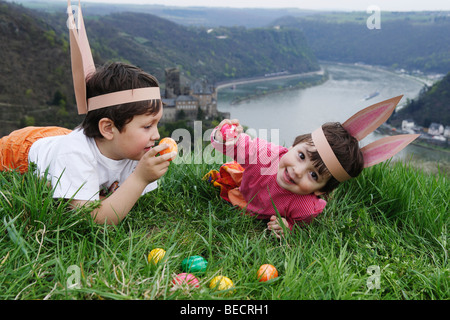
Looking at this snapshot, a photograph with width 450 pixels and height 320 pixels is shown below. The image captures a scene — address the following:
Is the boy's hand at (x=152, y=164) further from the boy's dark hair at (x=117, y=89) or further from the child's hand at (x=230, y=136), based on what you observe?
the child's hand at (x=230, y=136)

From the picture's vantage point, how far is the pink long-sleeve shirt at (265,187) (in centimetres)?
248

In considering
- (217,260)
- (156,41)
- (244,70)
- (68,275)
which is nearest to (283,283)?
(217,260)

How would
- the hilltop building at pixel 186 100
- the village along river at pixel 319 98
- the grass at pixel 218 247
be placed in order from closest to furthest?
the grass at pixel 218 247
the hilltop building at pixel 186 100
the village along river at pixel 319 98

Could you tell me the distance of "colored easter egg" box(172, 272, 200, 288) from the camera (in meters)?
1.67

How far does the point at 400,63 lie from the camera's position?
71000 mm

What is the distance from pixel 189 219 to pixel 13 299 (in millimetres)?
1161

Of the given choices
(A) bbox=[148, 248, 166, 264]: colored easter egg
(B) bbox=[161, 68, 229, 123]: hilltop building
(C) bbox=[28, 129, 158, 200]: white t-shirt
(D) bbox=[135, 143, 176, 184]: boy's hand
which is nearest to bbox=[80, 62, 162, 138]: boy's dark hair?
(C) bbox=[28, 129, 158, 200]: white t-shirt

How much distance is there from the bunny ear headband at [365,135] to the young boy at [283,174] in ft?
0.15

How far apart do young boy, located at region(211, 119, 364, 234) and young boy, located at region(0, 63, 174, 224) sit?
0.51 metres

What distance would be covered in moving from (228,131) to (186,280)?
107cm

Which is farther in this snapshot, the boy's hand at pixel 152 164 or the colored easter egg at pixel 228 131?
the colored easter egg at pixel 228 131

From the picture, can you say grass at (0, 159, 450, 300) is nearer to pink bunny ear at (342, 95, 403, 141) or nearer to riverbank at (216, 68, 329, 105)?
pink bunny ear at (342, 95, 403, 141)

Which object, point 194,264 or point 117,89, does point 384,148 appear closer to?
point 194,264

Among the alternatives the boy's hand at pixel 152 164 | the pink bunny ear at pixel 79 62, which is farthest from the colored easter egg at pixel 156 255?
the pink bunny ear at pixel 79 62
